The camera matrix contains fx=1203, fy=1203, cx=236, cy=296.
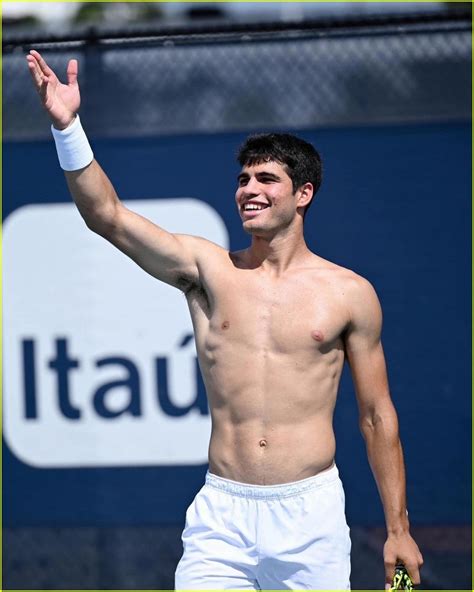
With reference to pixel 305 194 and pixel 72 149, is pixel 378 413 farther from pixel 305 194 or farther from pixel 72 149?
pixel 72 149

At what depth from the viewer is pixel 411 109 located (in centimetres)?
525

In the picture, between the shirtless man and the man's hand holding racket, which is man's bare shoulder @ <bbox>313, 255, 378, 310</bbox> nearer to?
the shirtless man

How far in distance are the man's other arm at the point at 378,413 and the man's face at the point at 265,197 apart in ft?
1.07

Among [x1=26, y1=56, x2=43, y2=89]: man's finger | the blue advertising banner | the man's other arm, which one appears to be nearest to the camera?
[x1=26, y1=56, x2=43, y2=89]: man's finger

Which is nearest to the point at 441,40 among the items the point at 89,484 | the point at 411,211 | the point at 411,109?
the point at 411,109

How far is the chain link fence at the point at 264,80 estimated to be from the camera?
17.3 ft

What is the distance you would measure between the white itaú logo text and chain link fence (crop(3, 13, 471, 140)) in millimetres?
417

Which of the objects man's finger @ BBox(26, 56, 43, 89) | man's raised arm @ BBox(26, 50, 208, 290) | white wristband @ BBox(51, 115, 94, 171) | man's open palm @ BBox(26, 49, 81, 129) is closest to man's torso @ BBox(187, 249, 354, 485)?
man's raised arm @ BBox(26, 50, 208, 290)

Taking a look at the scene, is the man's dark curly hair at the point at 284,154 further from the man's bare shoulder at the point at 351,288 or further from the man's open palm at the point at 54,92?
the man's open palm at the point at 54,92

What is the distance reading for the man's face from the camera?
3.82 meters

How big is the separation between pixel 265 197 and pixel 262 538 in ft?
3.50

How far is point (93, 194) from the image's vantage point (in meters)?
3.60

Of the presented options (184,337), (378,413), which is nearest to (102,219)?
(378,413)

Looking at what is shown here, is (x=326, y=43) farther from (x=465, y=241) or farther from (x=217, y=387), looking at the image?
(x=217, y=387)
